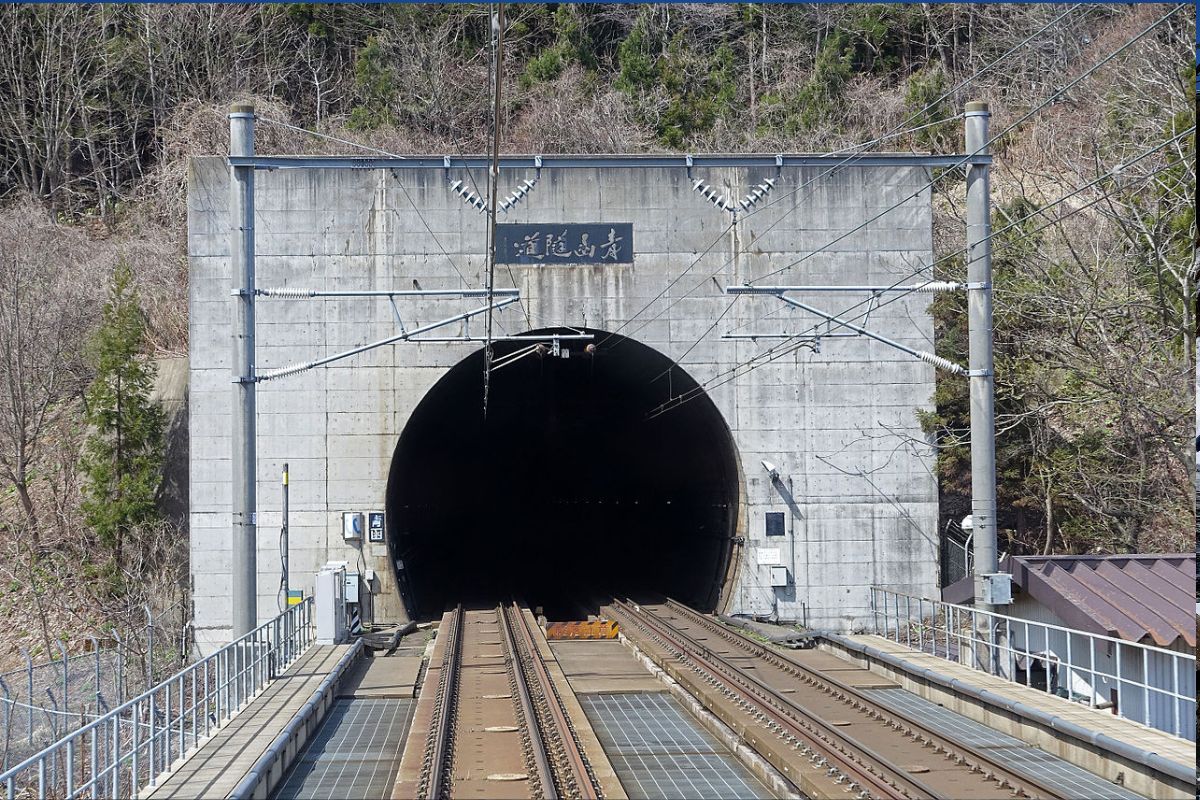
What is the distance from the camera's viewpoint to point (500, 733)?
12.1 m

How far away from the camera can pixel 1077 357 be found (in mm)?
21469

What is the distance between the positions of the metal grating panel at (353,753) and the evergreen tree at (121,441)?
1148 centimetres

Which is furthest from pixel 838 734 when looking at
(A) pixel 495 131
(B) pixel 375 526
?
(B) pixel 375 526

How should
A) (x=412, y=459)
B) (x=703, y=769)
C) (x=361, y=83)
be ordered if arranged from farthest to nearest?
(x=361, y=83)
(x=412, y=459)
(x=703, y=769)

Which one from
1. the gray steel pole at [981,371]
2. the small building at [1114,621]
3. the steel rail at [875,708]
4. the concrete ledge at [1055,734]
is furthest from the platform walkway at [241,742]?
the gray steel pole at [981,371]

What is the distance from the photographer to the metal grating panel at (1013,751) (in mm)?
A: 9305

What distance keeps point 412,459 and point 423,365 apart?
7.78m

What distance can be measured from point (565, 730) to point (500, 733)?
84 cm

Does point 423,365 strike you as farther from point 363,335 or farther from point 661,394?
point 661,394

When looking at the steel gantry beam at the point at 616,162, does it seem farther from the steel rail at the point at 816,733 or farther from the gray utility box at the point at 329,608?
the steel rail at the point at 816,733

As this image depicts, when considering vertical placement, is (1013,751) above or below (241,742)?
below

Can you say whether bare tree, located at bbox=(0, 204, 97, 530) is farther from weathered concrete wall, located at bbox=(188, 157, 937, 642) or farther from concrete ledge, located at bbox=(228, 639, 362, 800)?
concrete ledge, located at bbox=(228, 639, 362, 800)

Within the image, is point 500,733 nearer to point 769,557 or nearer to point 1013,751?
point 1013,751

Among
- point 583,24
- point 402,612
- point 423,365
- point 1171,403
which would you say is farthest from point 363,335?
point 583,24
